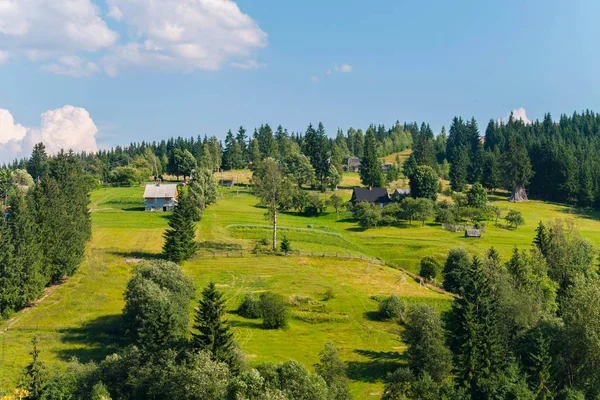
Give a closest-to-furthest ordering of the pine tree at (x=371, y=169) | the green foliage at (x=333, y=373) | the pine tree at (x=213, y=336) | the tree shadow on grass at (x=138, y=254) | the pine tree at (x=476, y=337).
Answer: the green foliage at (x=333, y=373) < the pine tree at (x=213, y=336) < the pine tree at (x=476, y=337) < the tree shadow on grass at (x=138, y=254) < the pine tree at (x=371, y=169)

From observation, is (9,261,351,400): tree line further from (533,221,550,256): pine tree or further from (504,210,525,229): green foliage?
(504,210,525,229): green foliage

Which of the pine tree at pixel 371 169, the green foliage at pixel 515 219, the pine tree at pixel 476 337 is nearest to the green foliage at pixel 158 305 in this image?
the pine tree at pixel 476 337

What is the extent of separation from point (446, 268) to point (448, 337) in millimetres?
20569

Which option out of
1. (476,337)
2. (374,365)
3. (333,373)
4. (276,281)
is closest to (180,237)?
(276,281)

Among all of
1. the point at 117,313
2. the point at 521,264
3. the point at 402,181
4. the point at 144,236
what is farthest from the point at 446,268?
the point at 402,181

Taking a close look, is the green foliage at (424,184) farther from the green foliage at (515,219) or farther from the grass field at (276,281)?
the green foliage at (515,219)

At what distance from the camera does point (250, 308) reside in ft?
185

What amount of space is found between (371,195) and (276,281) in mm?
64889

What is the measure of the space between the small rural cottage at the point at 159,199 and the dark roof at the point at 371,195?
45.2 m

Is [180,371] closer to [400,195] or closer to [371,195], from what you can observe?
[371,195]

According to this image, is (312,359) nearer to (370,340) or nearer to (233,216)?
(370,340)

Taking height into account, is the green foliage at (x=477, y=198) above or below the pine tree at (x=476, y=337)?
above

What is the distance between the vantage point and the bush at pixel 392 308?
187 feet

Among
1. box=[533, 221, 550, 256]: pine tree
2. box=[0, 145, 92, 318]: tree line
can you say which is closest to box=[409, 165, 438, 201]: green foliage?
box=[533, 221, 550, 256]: pine tree
